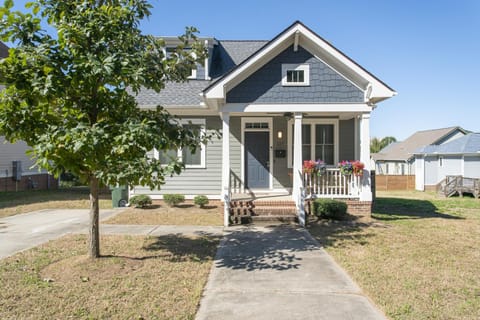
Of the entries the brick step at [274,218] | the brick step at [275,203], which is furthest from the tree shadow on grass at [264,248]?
the brick step at [275,203]

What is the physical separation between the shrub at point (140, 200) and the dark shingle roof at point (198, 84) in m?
3.40

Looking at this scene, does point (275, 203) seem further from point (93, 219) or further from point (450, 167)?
point (450, 167)

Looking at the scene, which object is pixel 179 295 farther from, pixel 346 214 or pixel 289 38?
pixel 289 38

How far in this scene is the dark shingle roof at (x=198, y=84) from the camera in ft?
36.2

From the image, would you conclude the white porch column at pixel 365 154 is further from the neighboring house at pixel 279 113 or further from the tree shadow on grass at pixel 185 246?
the tree shadow on grass at pixel 185 246

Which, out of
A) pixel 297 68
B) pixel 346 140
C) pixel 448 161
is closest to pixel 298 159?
pixel 297 68

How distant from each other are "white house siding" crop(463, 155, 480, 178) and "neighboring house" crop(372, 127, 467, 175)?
5123 millimetres

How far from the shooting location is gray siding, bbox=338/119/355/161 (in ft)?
36.0

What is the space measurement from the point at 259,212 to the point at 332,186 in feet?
8.06

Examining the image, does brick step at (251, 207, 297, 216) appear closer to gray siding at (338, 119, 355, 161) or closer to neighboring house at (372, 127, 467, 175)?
gray siding at (338, 119, 355, 161)

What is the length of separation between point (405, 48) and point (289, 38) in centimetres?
738

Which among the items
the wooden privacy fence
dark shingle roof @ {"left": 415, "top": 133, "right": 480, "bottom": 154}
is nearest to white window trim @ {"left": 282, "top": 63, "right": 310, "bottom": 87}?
the wooden privacy fence

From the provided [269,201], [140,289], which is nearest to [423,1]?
[269,201]

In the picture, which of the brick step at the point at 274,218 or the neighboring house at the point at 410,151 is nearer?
the brick step at the point at 274,218
